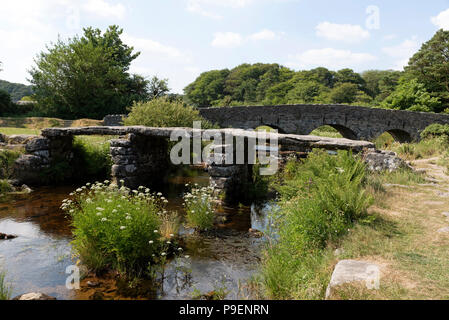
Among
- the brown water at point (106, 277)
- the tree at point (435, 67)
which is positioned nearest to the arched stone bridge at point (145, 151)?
the brown water at point (106, 277)

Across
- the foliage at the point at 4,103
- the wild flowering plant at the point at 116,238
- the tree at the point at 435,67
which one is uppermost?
the tree at the point at 435,67

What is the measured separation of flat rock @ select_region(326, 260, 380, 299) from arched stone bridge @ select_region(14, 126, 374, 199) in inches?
194

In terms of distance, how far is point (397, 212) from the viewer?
5.35m

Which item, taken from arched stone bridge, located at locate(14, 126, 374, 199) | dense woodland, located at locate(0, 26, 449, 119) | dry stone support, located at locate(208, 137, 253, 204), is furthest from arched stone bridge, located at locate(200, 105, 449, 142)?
dry stone support, located at locate(208, 137, 253, 204)

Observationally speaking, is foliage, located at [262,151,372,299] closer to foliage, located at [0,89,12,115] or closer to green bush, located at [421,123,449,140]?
green bush, located at [421,123,449,140]

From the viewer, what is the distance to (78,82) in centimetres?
2467

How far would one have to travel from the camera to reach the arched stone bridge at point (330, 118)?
23.4 m

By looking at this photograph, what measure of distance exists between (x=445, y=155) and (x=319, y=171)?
7.55 meters

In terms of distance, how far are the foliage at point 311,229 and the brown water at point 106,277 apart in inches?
25.7

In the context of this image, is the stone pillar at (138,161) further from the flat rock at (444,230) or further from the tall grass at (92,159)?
the flat rock at (444,230)

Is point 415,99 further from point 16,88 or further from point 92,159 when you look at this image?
point 16,88

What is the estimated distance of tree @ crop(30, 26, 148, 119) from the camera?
24547 millimetres
